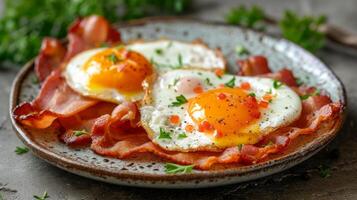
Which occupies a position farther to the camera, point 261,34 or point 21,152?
point 261,34

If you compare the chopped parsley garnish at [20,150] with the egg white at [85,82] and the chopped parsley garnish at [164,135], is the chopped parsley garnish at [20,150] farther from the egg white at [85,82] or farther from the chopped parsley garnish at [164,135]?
the chopped parsley garnish at [164,135]

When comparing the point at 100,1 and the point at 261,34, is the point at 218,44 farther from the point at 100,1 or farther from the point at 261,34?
the point at 100,1

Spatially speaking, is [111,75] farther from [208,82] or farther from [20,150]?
[20,150]

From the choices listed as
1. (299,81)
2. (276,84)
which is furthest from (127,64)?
(299,81)

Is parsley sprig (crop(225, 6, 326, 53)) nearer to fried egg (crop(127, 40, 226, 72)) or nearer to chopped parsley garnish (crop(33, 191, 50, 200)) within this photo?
fried egg (crop(127, 40, 226, 72))

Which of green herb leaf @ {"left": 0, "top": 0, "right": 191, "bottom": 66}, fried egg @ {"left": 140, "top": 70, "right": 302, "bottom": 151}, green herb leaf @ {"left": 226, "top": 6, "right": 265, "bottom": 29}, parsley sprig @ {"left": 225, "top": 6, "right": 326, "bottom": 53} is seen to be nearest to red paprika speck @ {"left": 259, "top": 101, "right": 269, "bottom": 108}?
fried egg @ {"left": 140, "top": 70, "right": 302, "bottom": 151}

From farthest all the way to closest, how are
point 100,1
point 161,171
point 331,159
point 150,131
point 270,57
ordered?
point 100,1
point 270,57
point 331,159
point 150,131
point 161,171

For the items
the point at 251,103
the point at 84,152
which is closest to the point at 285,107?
the point at 251,103
